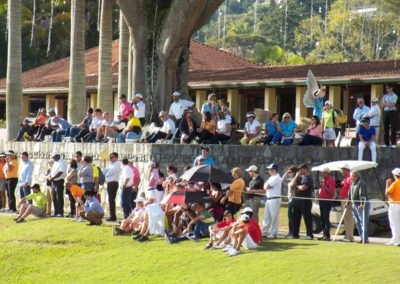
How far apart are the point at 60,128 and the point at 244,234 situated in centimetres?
1351

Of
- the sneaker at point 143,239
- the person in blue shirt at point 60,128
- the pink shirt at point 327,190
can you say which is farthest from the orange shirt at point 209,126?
the person in blue shirt at point 60,128

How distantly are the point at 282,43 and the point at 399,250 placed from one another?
308 ft

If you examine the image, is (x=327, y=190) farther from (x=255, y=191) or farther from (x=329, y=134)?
(x=329, y=134)

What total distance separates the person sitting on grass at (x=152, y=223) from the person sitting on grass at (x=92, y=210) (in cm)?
259

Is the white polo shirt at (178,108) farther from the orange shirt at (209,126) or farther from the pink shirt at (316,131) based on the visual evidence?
the pink shirt at (316,131)

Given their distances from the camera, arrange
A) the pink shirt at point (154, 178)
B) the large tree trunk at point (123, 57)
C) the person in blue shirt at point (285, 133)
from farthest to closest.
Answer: the large tree trunk at point (123, 57) < the person in blue shirt at point (285, 133) < the pink shirt at point (154, 178)

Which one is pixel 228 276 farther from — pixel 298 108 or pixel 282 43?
pixel 282 43

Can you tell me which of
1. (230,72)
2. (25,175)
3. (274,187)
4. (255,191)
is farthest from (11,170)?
(230,72)

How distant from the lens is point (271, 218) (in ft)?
70.5

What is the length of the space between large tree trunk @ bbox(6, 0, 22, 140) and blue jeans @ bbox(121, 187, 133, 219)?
41.8ft

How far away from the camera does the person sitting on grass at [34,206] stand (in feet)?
86.8

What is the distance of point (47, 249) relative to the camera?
910 inches

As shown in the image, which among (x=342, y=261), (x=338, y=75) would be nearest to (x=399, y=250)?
(x=342, y=261)

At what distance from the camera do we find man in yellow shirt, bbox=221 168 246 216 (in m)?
21.4
